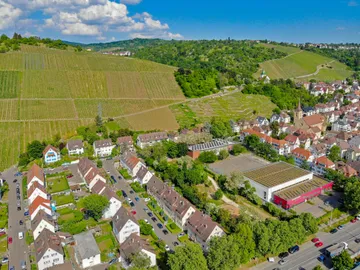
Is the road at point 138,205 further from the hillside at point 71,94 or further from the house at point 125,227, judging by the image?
the hillside at point 71,94

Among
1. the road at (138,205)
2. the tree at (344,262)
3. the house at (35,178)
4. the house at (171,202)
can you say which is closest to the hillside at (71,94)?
the house at (35,178)

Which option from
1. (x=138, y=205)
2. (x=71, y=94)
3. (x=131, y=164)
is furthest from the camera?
(x=71, y=94)

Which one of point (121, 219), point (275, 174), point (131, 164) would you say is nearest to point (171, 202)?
point (121, 219)

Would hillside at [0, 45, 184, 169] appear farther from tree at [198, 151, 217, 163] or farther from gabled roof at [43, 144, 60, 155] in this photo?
tree at [198, 151, 217, 163]

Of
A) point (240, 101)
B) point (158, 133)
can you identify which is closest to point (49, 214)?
point (158, 133)

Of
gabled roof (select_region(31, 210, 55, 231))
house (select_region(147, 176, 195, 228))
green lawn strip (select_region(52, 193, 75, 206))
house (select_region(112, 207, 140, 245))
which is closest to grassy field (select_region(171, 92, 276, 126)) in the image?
house (select_region(147, 176, 195, 228))

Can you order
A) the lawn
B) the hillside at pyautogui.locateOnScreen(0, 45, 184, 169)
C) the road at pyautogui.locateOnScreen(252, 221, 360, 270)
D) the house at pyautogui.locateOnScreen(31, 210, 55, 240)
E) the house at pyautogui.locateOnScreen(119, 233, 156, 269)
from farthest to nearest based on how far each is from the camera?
the hillside at pyautogui.locateOnScreen(0, 45, 184, 169) < the lawn < the house at pyautogui.locateOnScreen(31, 210, 55, 240) < the road at pyautogui.locateOnScreen(252, 221, 360, 270) < the house at pyautogui.locateOnScreen(119, 233, 156, 269)

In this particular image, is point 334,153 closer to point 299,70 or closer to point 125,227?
point 125,227
